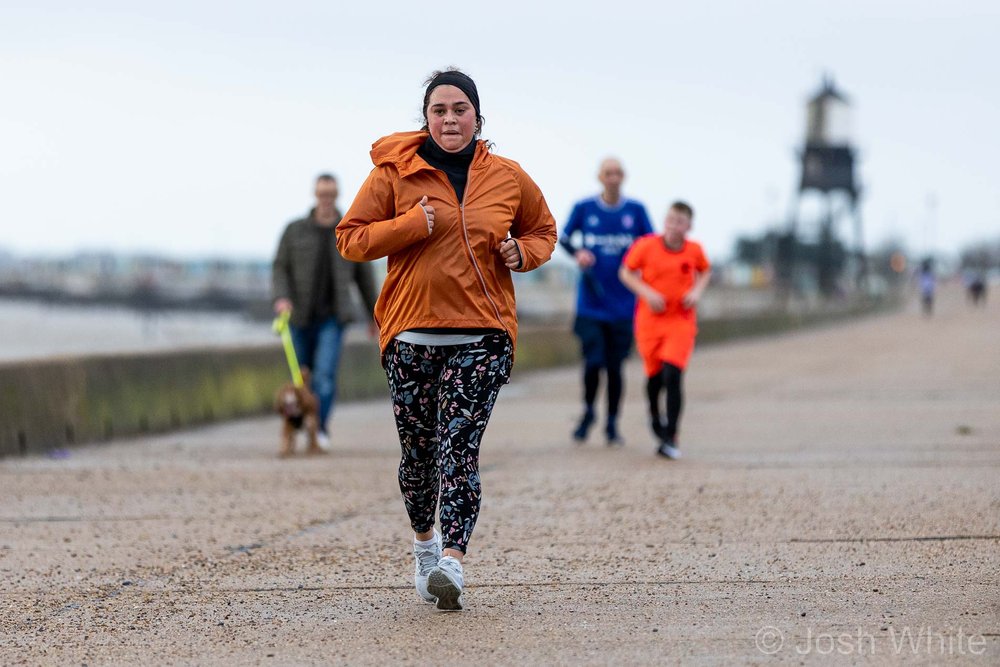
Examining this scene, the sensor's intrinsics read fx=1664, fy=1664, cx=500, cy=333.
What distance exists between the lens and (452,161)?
565 centimetres

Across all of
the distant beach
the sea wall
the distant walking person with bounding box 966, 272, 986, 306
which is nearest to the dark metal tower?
the distant walking person with bounding box 966, 272, 986, 306

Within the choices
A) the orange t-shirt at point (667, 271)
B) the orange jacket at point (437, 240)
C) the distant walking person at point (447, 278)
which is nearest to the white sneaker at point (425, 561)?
the distant walking person at point (447, 278)

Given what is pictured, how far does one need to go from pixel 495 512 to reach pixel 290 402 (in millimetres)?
3546

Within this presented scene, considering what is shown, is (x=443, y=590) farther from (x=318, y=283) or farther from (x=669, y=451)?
(x=318, y=283)

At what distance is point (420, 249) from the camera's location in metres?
5.60

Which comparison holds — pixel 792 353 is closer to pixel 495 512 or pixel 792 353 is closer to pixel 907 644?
pixel 495 512

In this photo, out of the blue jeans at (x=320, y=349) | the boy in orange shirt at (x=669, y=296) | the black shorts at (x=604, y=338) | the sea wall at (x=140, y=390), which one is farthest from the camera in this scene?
the sea wall at (x=140, y=390)

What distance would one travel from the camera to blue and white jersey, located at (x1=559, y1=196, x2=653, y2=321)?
1170 centimetres

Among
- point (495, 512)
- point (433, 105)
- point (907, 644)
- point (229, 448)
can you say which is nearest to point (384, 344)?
point (433, 105)

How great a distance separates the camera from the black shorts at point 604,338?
38.7ft

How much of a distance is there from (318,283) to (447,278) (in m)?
6.10

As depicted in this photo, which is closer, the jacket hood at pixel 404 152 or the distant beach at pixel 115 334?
the jacket hood at pixel 404 152

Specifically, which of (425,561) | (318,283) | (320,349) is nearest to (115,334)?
(320,349)

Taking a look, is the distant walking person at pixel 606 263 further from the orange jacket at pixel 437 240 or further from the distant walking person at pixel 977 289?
the distant walking person at pixel 977 289
